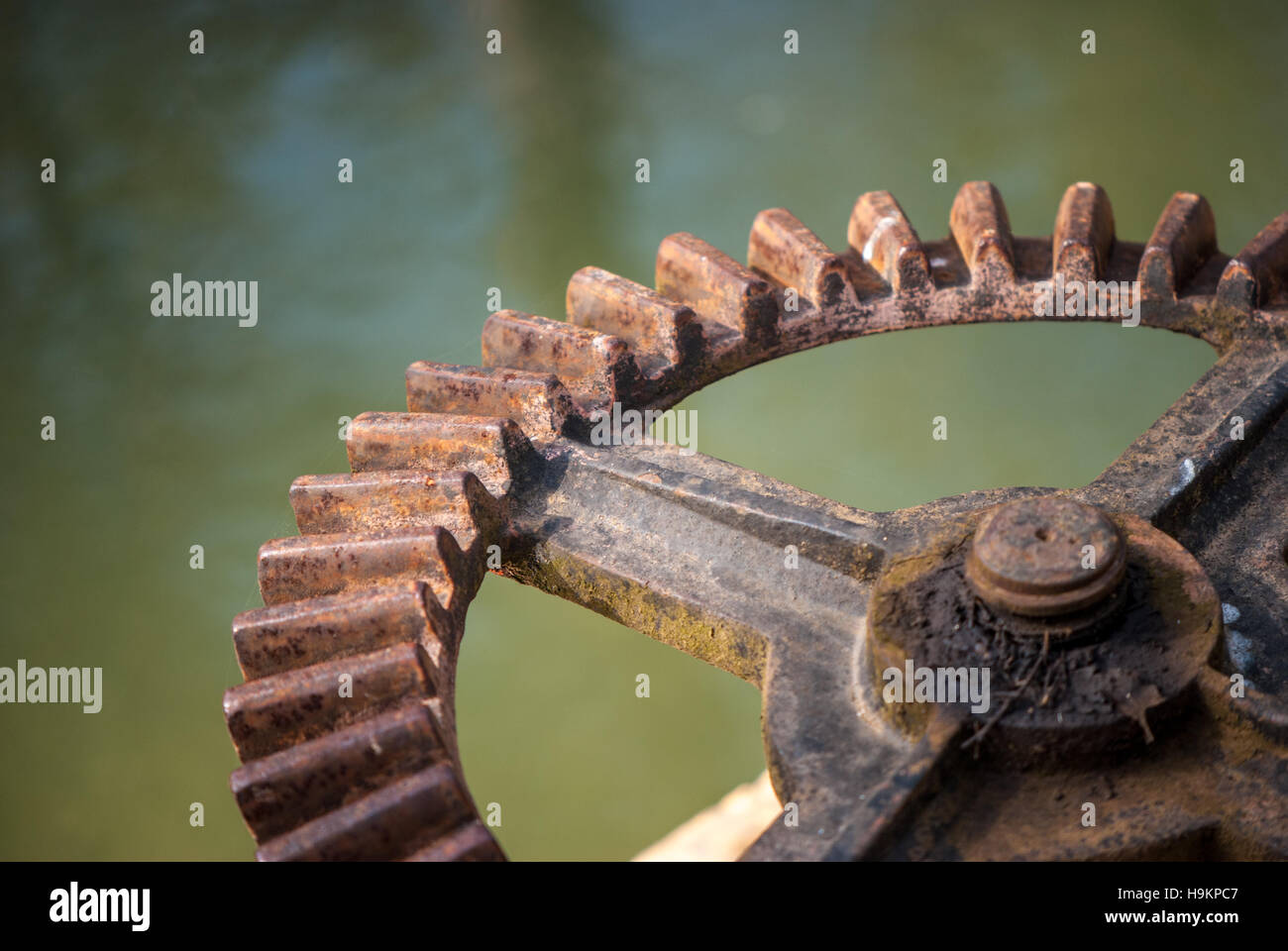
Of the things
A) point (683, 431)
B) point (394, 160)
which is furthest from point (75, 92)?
point (683, 431)

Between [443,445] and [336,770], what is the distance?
150 cm

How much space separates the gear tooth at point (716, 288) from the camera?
550 cm

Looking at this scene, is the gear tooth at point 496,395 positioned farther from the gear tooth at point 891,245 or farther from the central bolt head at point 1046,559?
the central bolt head at point 1046,559

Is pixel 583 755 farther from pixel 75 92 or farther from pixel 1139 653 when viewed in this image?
pixel 75 92

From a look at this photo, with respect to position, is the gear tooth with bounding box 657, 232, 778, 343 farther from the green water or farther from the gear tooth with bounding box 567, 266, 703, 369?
the green water

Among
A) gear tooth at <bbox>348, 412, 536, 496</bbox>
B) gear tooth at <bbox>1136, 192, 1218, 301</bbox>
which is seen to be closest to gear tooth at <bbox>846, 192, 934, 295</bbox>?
gear tooth at <bbox>1136, 192, 1218, 301</bbox>

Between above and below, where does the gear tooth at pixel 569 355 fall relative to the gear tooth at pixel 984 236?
below

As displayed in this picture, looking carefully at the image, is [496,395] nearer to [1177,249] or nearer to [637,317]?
[637,317]

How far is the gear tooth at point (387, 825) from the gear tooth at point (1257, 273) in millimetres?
3661

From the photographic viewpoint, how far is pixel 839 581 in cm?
420

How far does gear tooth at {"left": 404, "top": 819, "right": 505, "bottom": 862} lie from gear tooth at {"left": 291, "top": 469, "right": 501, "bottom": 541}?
1171 mm

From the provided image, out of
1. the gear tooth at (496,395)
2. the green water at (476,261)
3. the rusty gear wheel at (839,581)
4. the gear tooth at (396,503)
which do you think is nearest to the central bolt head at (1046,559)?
the rusty gear wheel at (839,581)

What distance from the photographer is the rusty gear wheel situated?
11.5 ft
